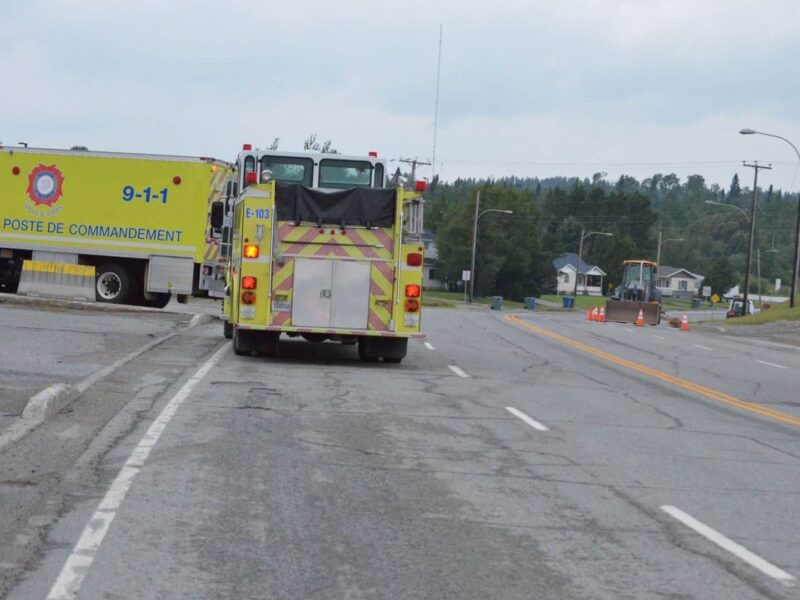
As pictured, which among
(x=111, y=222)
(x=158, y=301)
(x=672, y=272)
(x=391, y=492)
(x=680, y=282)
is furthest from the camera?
(x=680, y=282)

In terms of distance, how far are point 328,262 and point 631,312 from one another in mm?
41978

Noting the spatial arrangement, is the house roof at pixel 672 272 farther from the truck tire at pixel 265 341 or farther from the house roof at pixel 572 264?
the truck tire at pixel 265 341

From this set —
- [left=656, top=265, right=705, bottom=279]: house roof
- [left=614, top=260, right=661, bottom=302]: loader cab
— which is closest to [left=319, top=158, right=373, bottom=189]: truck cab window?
[left=614, top=260, right=661, bottom=302]: loader cab

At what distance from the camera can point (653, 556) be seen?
24.0 feet

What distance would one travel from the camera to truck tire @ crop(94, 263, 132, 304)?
107 ft

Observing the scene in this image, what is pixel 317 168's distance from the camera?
21734 mm

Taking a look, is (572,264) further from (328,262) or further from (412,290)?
(328,262)

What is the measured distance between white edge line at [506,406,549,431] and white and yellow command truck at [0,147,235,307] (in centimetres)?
1750

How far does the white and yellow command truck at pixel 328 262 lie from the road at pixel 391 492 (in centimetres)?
164

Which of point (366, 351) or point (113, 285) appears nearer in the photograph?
point (366, 351)

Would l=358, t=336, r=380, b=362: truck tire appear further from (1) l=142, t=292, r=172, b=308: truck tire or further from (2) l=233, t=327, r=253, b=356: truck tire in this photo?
(1) l=142, t=292, r=172, b=308: truck tire

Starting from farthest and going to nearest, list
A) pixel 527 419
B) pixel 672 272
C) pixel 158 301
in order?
pixel 672 272, pixel 158 301, pixel 527 419

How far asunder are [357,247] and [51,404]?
25.6ft

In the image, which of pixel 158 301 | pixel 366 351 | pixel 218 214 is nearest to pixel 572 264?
pixel 158 301
